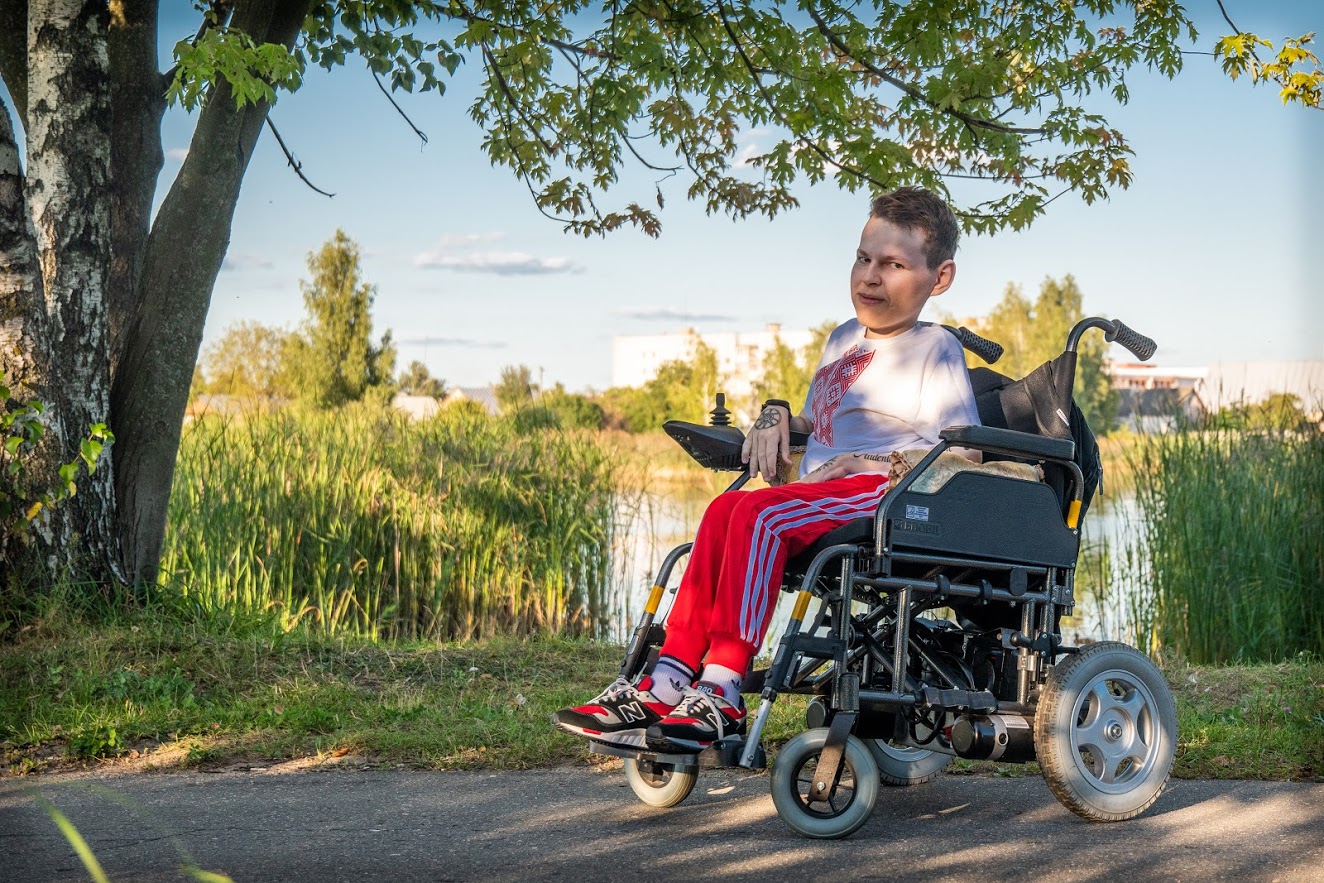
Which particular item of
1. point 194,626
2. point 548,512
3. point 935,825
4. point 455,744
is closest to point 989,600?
point 935,825

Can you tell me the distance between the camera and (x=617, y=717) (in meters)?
3.34

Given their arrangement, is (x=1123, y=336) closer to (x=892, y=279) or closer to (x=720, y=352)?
(x=892, y=279)

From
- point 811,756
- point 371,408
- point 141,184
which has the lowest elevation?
point 811,756

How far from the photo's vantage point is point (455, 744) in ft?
14.8

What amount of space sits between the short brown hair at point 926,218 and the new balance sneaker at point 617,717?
1.51m

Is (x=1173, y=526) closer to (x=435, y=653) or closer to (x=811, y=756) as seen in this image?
(x=435, y=653)

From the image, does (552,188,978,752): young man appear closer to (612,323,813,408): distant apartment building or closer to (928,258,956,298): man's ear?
(928,258,956,298): man's ear

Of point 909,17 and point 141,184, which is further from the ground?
point 909,17

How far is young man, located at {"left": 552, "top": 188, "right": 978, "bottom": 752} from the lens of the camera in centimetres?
335

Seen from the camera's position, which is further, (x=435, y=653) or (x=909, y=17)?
(x=909, y=17)

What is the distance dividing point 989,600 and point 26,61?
563 cm

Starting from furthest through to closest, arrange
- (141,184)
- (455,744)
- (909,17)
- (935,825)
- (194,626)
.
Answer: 1. (909,17)
2. (141,184)
3. (194,626)
4. (455,744)
5. (935,825)

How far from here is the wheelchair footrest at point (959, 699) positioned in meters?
3.50

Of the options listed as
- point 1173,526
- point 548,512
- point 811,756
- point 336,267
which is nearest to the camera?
point 811,756
